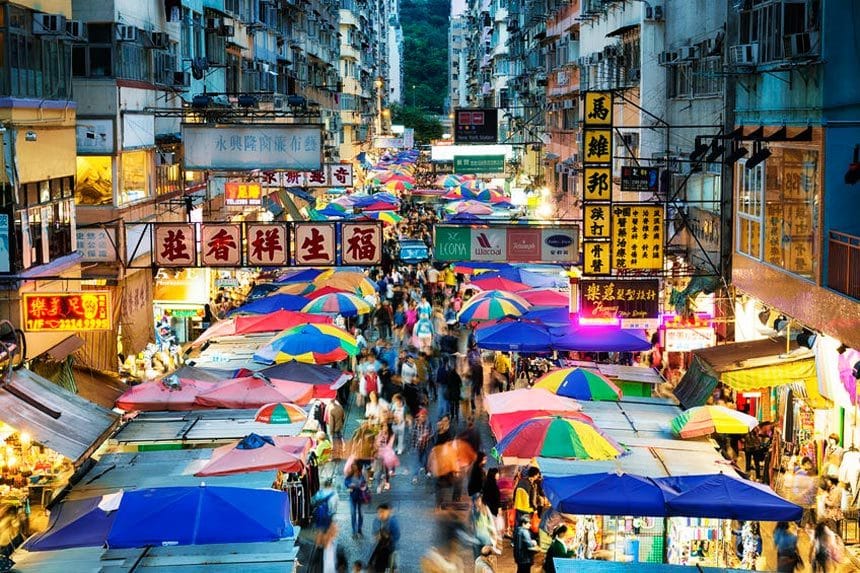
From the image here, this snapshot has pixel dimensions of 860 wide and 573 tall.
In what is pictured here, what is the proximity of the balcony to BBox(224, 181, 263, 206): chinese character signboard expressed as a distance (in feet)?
81.3

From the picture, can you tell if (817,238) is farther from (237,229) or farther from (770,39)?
(237,229)

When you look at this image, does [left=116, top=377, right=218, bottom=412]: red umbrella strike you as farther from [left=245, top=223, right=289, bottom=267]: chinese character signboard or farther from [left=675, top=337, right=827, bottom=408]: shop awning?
[left=675, top=337, right=827, bottom=408]: shop awning

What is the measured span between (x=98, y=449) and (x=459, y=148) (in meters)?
32.9

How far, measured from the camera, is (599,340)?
23.6 meters

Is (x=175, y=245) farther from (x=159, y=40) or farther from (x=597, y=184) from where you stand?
(x=159, y=40)

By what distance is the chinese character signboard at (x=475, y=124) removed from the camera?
41.2 meters

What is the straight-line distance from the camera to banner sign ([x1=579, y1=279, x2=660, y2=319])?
1955 centimetres

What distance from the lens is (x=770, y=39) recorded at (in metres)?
18.9

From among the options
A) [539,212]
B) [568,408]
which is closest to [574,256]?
[568,408]

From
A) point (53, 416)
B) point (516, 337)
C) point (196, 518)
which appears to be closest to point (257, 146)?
point (516, 337)

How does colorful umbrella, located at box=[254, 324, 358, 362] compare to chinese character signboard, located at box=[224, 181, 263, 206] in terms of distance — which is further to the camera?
chinese character signboard, located at box=[224, 181, 263, 206]

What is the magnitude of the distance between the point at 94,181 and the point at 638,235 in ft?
42.6

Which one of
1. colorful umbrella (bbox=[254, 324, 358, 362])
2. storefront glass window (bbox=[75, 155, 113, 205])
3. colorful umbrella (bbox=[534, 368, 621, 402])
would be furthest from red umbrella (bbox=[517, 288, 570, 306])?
storefront glass window (bbox=[75, 155, 113, 205])

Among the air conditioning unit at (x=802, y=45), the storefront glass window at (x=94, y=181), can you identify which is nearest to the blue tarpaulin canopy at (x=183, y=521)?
the air conditioning unit at (x=802, y=45)
